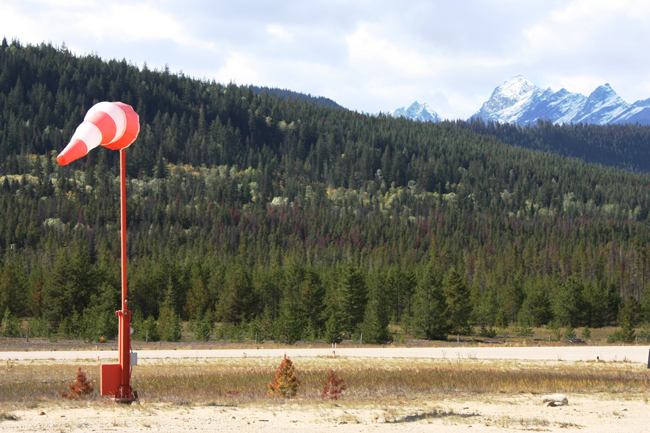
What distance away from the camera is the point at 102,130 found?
558 inches

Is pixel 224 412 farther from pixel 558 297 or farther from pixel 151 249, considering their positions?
pixel 151 249

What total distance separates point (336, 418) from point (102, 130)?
30.0 ft

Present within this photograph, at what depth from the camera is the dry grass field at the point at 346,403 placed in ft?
45.5

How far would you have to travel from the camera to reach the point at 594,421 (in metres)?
14.9

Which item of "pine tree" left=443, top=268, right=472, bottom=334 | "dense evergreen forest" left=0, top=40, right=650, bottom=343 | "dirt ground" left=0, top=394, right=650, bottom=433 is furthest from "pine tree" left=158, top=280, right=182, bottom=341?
"dirt ground" left=0, top=394, right=650, bottom=433

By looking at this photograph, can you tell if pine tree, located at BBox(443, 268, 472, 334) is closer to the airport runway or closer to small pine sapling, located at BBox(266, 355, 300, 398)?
the airport runway

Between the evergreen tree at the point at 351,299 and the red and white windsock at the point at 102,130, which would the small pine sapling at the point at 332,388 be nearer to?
the red and white windsock at the point at 102,130

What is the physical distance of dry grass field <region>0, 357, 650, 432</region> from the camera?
13883 mm

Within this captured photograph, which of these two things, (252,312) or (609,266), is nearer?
(252,312)

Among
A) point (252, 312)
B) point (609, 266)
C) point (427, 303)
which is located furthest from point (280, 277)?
point (609, 266)

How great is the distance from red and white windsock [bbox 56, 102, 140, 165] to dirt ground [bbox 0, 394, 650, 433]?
623 centimetres

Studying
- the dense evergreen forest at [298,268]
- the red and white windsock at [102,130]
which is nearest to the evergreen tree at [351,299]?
the dense evergreen forest at [298,268]

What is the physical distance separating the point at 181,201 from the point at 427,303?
5762 inches

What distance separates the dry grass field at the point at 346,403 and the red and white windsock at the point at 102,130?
20.6ft
